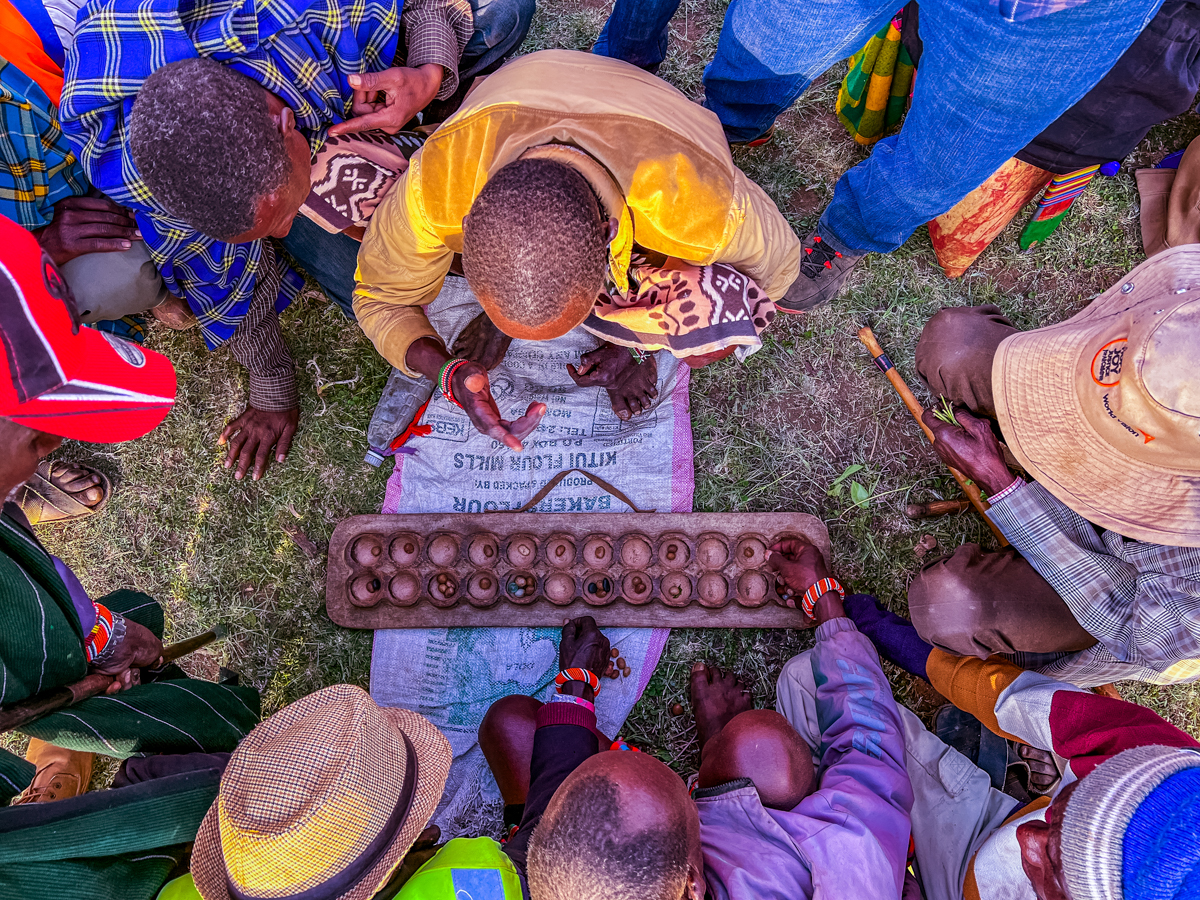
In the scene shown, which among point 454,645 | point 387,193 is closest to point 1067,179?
point 387,193

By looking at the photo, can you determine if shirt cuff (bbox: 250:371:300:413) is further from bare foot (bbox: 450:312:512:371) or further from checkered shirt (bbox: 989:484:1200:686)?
checkered shirt (bbox: 989:484:1200:686)

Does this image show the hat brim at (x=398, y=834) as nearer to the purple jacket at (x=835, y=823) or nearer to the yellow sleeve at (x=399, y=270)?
the purple jacket at (x=835, y=823)

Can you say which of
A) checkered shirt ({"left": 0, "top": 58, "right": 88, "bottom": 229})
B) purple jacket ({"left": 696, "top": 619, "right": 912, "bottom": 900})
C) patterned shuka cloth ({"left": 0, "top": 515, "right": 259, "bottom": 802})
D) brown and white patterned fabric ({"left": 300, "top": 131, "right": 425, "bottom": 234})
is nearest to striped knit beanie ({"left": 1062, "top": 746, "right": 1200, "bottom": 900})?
purple jacket ({"left": 696, "top": 619, "right": 912, "bottom": 900})

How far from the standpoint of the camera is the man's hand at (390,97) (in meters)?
2.02

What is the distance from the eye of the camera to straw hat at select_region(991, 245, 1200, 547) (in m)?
1.52

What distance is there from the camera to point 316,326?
2877 mm

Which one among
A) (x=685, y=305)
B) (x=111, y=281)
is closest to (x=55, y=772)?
(x=111, y=281)

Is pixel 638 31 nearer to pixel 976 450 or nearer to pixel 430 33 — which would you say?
pixel 430 33

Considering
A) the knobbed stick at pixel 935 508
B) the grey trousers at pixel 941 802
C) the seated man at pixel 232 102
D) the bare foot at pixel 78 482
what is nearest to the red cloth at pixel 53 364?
the seated man at pixel 232 102

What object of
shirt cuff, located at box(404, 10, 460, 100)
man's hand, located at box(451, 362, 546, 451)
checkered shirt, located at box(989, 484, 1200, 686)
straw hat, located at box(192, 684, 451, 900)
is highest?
shirt cuff, located at box(404, 10, 460, 100)

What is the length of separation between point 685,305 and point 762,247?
1.05 feet

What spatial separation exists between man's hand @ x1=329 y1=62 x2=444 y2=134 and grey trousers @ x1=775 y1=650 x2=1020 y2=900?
7.44 ft

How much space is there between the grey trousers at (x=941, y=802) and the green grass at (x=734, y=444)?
22.8 inches

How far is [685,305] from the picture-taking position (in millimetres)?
1939
